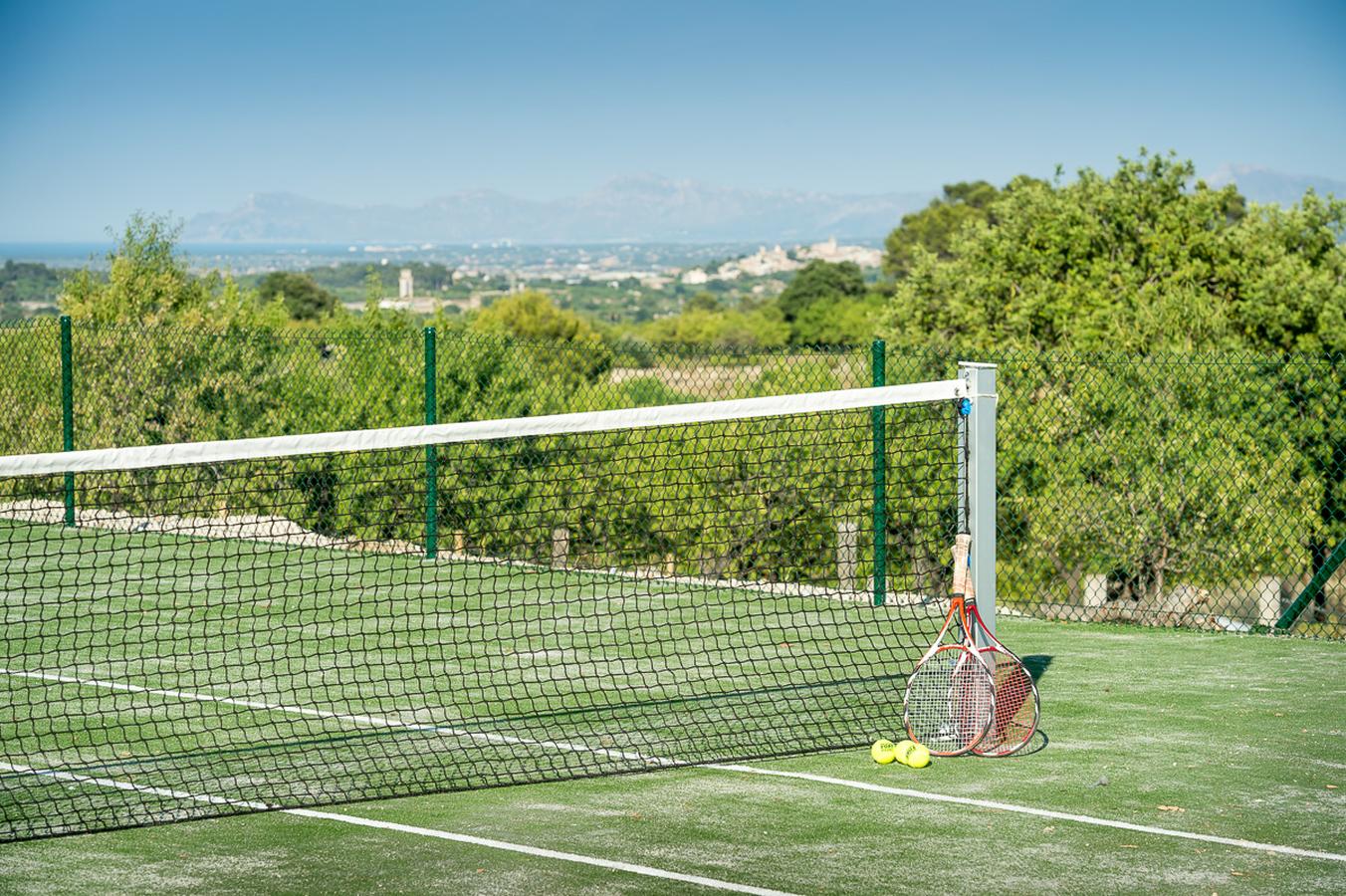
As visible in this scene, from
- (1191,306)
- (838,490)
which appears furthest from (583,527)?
(1191,306)

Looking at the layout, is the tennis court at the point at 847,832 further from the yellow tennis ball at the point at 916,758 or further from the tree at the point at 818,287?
the tree at the point at 818,287

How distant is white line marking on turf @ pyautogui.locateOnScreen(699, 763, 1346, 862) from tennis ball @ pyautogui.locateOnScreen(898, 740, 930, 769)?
0.36 meters

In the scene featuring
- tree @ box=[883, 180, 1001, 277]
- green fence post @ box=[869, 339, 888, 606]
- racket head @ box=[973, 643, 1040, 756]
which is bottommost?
racket head @ box=[973, 643, 1040, 756]

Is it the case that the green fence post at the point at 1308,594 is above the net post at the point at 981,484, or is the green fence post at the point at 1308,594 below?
below

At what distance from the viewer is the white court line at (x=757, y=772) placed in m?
6.30

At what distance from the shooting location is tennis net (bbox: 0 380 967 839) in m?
7.32

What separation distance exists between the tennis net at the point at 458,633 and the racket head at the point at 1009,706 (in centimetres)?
63

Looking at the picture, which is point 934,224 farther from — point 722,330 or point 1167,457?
point 1167,457

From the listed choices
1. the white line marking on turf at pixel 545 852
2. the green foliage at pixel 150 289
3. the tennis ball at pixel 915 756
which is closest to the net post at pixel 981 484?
the tennis ball at pixel 915 756

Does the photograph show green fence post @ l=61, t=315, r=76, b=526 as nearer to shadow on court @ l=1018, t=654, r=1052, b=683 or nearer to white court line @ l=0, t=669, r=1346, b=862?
white court line @ l=0, t=669, r=1346, b=862

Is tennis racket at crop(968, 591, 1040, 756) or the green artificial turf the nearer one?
the green artificial turf

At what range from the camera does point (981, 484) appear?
26.2 ft

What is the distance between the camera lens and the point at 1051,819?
6.59 meters

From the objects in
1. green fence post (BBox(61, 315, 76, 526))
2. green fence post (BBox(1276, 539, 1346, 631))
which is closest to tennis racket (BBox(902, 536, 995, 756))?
green fence post (BBox(1276, 539, 1346, 631))
